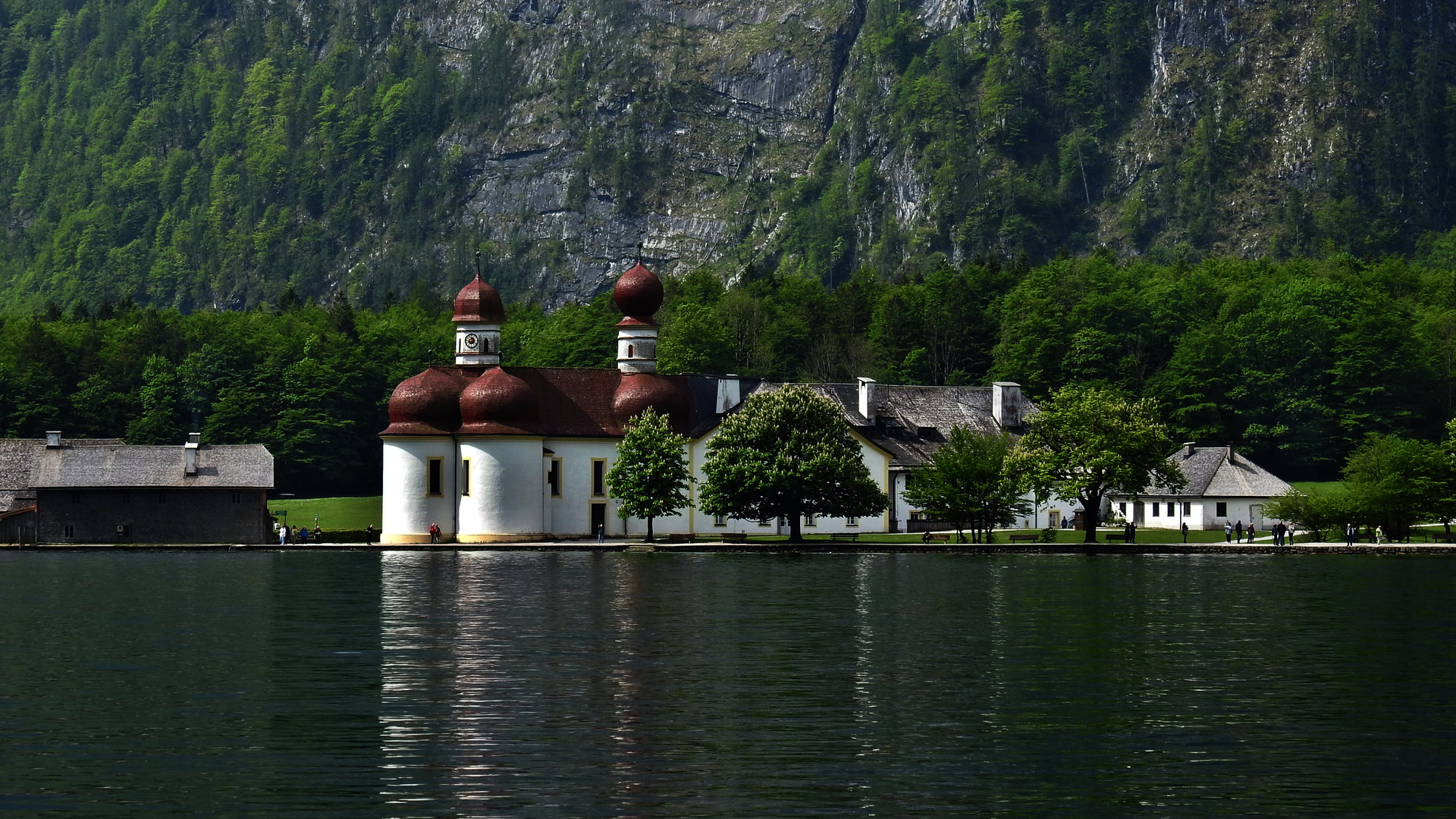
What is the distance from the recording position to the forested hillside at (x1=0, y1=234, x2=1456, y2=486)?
150 meters

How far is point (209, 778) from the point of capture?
Answer: 94.6 ft

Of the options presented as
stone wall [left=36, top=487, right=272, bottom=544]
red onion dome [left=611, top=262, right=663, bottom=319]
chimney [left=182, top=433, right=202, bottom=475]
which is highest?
red onion dome [left=611, top=262, right=663, bottom=319]

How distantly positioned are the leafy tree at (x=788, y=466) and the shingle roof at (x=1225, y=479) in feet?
80.5

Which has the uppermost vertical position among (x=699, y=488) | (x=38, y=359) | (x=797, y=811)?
(x=38, y=359)

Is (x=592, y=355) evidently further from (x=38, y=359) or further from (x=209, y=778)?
(x=209, y=778)

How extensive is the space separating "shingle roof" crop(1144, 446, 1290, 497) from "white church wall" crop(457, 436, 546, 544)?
36651mm

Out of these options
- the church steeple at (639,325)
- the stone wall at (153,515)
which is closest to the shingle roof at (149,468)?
the stone wall at (153,515)

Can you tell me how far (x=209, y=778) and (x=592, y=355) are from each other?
14553 centimetres

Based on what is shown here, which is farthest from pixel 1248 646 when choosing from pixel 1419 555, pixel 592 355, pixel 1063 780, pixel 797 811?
pixel 592 355

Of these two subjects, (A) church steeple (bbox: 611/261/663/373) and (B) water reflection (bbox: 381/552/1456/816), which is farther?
(A) church steeple (bbox: 611/261/663/373)

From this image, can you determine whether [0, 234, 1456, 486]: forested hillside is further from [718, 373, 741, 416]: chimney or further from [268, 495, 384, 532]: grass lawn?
[718, 373, 741, 416]: chimney

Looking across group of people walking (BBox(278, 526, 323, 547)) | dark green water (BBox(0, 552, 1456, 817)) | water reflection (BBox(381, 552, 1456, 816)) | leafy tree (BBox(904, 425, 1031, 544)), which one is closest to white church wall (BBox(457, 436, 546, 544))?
group of people walking (BBox(278, 526, 323, 547))

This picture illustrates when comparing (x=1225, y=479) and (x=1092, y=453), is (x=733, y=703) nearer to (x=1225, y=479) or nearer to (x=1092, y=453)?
(x=1092, y=453)

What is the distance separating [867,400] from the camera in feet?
399
